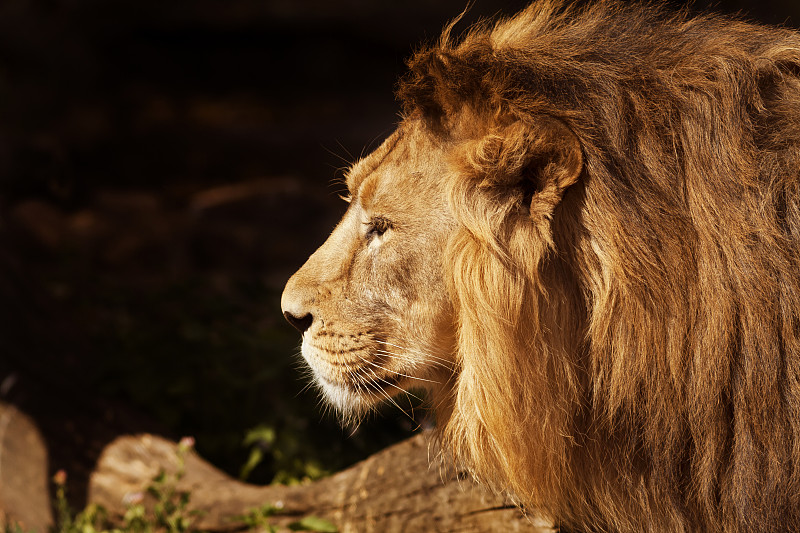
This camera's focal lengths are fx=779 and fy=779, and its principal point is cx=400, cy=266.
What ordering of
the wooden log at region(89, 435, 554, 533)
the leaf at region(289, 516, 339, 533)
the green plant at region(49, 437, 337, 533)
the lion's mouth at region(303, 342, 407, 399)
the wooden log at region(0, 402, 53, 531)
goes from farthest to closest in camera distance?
the wooden log at region(0, 402, 53, 531) → the green plant at region(49, 437, 337, 533) → the leaf at region(289, 516, 339, 533) → the wooden log at region(89, 435, 554, 533) → the lion's mouth at region(303, 342, 407, 399)

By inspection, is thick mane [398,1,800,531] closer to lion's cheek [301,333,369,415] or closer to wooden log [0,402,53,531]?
lion's cheek [301,333,369,415]

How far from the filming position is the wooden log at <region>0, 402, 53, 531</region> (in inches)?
135

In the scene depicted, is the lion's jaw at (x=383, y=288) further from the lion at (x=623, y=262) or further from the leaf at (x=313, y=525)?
the leaf at (x=313, y=525)

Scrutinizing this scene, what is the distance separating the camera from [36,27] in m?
6.68

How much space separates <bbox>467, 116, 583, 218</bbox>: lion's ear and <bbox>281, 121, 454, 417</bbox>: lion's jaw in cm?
22

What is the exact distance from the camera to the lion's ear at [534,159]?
185cm

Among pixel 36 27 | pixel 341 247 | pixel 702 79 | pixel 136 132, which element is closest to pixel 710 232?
pixel 702 79

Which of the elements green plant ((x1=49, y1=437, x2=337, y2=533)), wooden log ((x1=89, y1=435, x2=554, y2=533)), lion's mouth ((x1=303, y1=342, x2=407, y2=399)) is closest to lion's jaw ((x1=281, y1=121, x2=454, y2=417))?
lion's mouth ((x1=303, y1=342, x2=407, y2=399))

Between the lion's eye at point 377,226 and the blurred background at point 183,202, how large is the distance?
56 cm

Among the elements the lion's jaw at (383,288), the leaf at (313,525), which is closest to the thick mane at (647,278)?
the lion's jaw at (383,288)

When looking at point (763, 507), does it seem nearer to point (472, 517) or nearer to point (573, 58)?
point (472, 517)

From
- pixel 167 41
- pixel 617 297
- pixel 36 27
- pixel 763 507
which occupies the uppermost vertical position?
pixel 167 41

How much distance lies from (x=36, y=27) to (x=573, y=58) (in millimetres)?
6072

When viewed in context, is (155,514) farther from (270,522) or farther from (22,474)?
(22,474)
